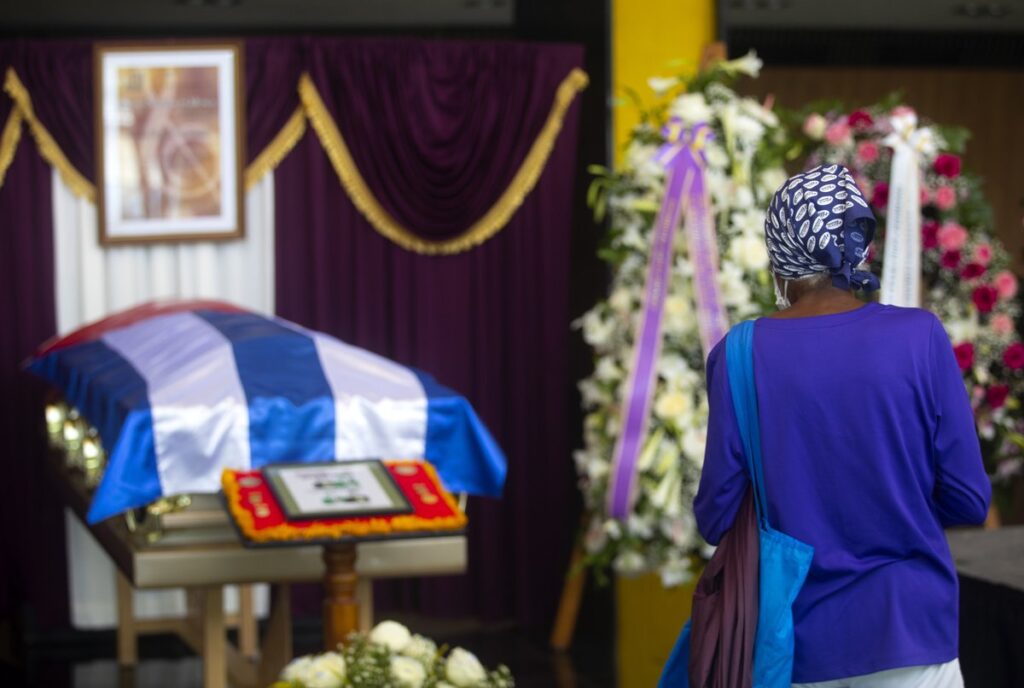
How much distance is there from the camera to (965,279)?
4238 mm

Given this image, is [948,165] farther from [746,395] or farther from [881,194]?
[746,395]

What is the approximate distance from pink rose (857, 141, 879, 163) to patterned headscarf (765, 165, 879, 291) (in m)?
2.36

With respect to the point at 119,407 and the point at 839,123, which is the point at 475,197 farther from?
the point at 119,407

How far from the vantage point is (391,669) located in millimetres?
1889

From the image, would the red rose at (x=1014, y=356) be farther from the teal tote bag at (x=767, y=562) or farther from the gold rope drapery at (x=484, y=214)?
the teal tote bag at (x=767, y=562)

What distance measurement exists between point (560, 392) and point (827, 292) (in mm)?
2948

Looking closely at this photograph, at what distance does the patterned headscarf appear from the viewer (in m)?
1.90

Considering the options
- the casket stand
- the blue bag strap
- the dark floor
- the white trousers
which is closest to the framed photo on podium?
the casket stand

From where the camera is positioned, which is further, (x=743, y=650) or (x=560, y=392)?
(x=560, y=392)

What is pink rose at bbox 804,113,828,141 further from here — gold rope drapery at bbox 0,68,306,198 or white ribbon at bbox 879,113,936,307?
gold rope drapery at bbox 0,68,306,198

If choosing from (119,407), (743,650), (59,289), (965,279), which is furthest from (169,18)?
(743,650)

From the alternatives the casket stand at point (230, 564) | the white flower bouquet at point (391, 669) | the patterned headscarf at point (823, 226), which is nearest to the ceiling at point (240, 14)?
the casket stand at point (230, 564)

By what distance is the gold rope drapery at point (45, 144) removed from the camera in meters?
4.46

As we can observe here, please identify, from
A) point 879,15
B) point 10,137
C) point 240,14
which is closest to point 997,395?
point 879,15
